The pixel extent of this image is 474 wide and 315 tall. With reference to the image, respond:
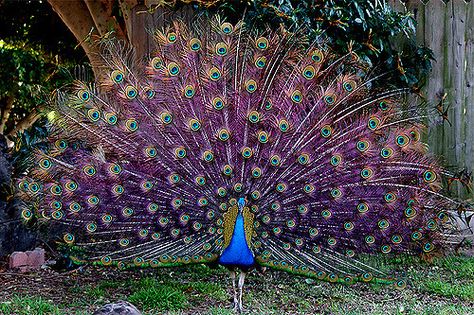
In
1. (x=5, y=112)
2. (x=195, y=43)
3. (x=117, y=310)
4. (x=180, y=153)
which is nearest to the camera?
(x=117, y=310)

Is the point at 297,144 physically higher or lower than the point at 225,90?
lower

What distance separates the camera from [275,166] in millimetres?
5562

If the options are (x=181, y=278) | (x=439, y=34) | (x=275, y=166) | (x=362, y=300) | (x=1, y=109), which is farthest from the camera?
(x=1, y=109)

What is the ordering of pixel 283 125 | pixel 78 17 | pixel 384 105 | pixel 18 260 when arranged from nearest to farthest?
pixel 283 125, pixel 384 105, pixel 18 260, pixel 78 17

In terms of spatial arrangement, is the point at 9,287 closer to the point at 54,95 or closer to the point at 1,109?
the point at 54,95

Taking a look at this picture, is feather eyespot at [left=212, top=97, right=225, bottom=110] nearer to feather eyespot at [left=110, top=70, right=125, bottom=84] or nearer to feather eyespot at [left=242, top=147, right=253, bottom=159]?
feather eyespot at [left=242, top=147, right=253, bottom=159]

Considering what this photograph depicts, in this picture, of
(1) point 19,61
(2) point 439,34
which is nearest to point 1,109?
(1) point 19,61

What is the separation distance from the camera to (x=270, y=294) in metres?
6.25

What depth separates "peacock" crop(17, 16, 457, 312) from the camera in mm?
5566

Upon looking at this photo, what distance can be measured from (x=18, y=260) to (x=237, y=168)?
Result: 113 inches

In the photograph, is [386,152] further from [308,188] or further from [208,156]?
[208,156]

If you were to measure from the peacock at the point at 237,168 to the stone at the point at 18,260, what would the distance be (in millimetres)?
1517

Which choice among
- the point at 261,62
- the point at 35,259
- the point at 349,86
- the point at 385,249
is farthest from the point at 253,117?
the point at 35,259

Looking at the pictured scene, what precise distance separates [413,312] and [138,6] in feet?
14.5
